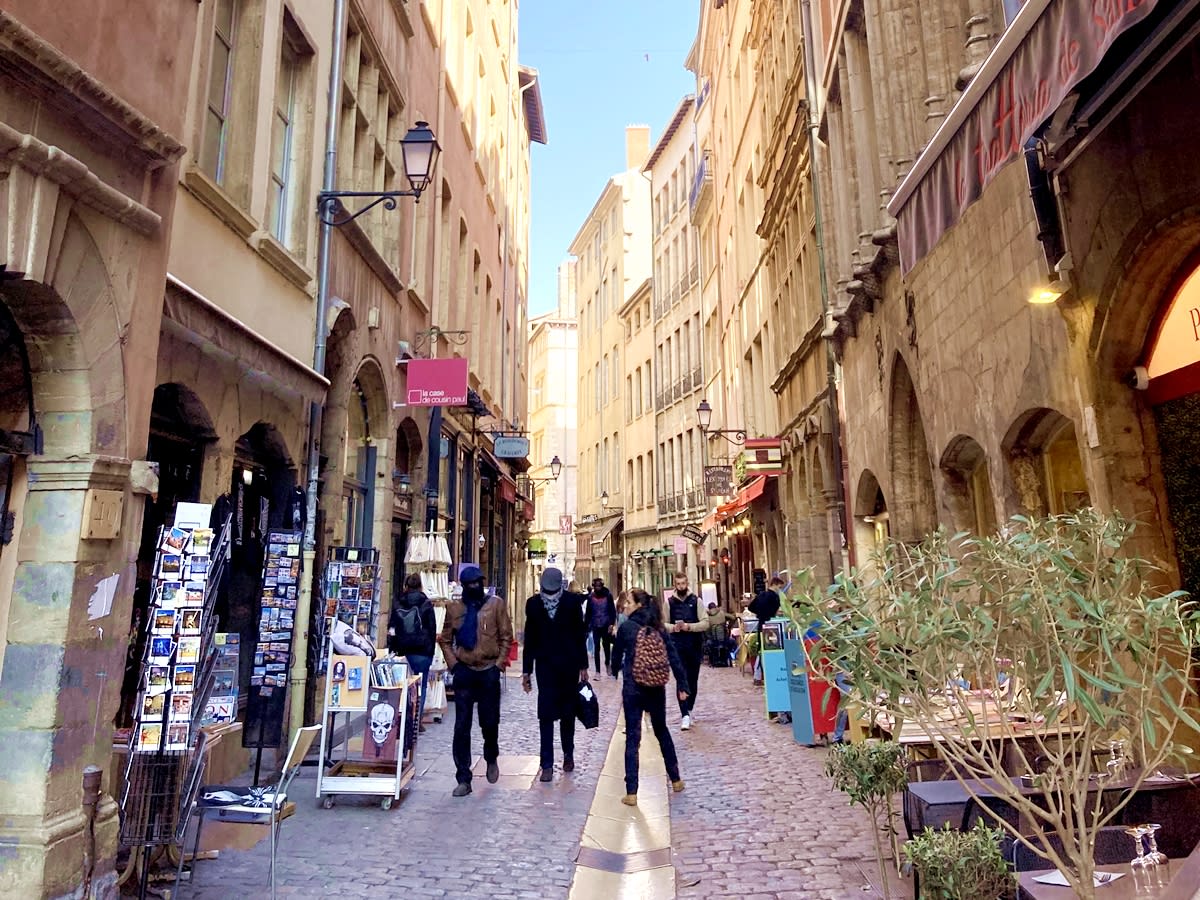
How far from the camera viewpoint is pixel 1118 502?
216 inches

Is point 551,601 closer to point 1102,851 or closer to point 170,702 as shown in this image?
point 170,702

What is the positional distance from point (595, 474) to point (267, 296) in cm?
4030

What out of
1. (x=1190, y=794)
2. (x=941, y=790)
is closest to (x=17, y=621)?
(x=941, y=790)

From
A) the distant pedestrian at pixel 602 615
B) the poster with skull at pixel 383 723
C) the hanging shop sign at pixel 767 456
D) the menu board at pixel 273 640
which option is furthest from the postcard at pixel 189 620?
the hanging shop sign at pixel 767 456

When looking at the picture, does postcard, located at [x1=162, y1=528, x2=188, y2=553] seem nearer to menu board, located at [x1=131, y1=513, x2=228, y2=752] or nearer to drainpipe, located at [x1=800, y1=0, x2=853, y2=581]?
menu board, located at [x1=131, y1=513, x2=228, y2=752]

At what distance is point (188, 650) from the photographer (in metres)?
4.61

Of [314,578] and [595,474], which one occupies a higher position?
[595,474]

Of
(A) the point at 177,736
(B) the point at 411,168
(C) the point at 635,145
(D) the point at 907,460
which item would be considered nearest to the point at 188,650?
(A) the point at 177,736

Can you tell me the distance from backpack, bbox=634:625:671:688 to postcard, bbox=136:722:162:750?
3.46 metres

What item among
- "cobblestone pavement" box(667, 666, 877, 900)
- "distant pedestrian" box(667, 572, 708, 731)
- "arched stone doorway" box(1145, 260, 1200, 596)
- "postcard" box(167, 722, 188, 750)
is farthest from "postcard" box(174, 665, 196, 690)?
"distant pedestrian" box(667, 572, 708, 731)

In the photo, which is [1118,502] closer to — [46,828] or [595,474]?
[46,828]

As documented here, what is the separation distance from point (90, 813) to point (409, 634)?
4.99 metres

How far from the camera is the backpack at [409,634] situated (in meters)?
8.78

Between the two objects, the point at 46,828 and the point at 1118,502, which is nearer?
the point at 46,828
